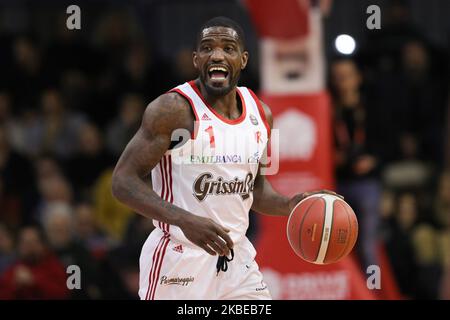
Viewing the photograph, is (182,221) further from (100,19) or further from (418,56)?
(100,19)

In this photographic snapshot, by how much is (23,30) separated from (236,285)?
28.1ft

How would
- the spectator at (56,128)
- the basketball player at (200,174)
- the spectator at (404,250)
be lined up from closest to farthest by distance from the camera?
the basketball player at (200,174)
the spectator at (404,250)
the spectator at (56,128)

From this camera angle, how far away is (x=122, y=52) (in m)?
14.0

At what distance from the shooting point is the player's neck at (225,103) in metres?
6.80

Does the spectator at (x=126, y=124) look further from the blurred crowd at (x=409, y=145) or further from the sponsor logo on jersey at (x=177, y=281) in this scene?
the sponsor logo on jersey at (x=177, y=281)

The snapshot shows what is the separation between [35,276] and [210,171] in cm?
449

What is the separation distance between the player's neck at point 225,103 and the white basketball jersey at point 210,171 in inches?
1.8

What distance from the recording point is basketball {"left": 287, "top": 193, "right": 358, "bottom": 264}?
22.2ft

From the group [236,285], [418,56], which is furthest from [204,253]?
[418,56]

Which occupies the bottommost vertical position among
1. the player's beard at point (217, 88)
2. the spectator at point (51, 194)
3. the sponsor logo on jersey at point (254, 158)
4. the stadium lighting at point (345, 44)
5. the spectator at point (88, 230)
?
the spectator at point (88, 230)

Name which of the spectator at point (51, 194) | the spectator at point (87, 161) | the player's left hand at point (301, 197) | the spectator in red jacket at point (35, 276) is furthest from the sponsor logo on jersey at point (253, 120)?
the spectator at point (87, 161)

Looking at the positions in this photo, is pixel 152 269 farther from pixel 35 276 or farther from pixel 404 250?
pixel 404 250

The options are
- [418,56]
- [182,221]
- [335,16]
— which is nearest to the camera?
[182,221]

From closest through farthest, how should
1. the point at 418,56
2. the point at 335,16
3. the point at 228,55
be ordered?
the point at 228,55
the point at 418,56
the point at 335,16
